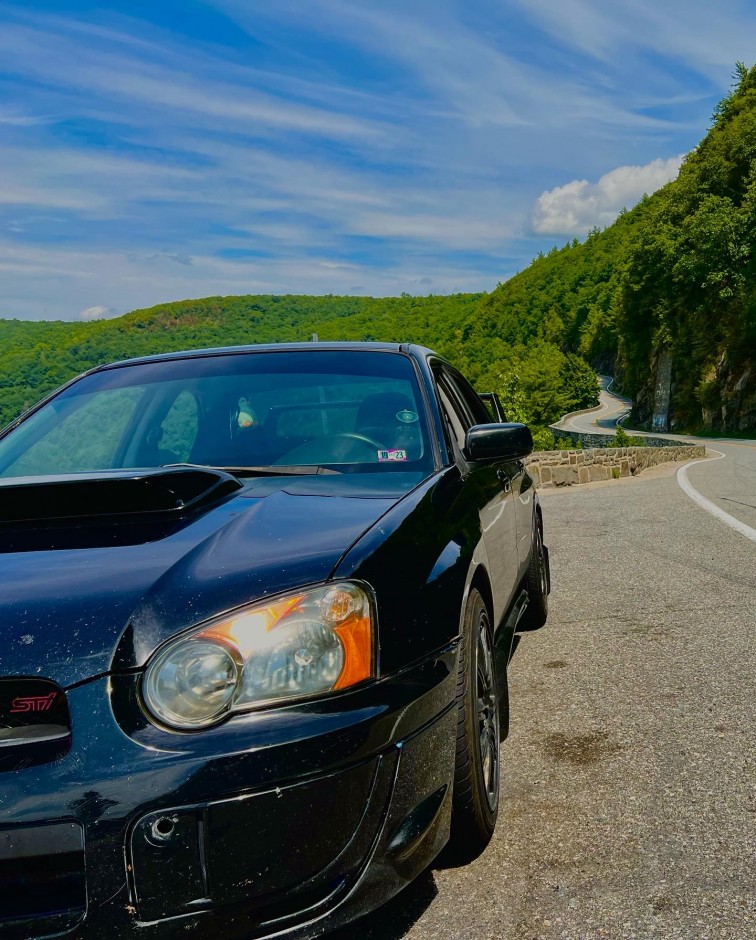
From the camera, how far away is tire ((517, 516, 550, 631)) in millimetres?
4977

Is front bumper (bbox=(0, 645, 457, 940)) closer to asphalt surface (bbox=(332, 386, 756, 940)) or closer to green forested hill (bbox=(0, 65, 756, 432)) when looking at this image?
asphalt surface (bbox=(332, 386, 756, 940))

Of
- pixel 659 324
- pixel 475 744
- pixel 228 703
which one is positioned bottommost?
pixel 475 744

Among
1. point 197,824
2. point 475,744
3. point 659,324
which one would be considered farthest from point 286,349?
point 659,324

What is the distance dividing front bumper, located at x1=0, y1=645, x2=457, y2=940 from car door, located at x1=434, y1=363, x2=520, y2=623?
144 cm

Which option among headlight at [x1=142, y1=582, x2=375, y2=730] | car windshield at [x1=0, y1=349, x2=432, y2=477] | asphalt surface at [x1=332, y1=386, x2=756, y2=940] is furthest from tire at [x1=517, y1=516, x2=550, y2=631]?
headlight at [x1=142, y1=582, x2=375, y2=730]

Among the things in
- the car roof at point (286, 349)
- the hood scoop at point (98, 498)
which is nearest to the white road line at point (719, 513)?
the car roof at point (286, 349)

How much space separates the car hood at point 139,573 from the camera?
178 centimetres

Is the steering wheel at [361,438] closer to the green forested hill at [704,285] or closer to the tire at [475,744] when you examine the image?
the tire at [475,744]

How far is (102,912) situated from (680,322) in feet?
228

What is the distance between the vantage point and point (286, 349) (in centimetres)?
383

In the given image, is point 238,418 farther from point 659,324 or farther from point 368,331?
point 368,331

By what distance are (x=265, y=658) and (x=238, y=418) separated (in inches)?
69.4

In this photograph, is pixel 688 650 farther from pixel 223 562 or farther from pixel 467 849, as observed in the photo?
pixel 223 562

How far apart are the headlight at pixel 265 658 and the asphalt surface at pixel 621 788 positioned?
0.79m
